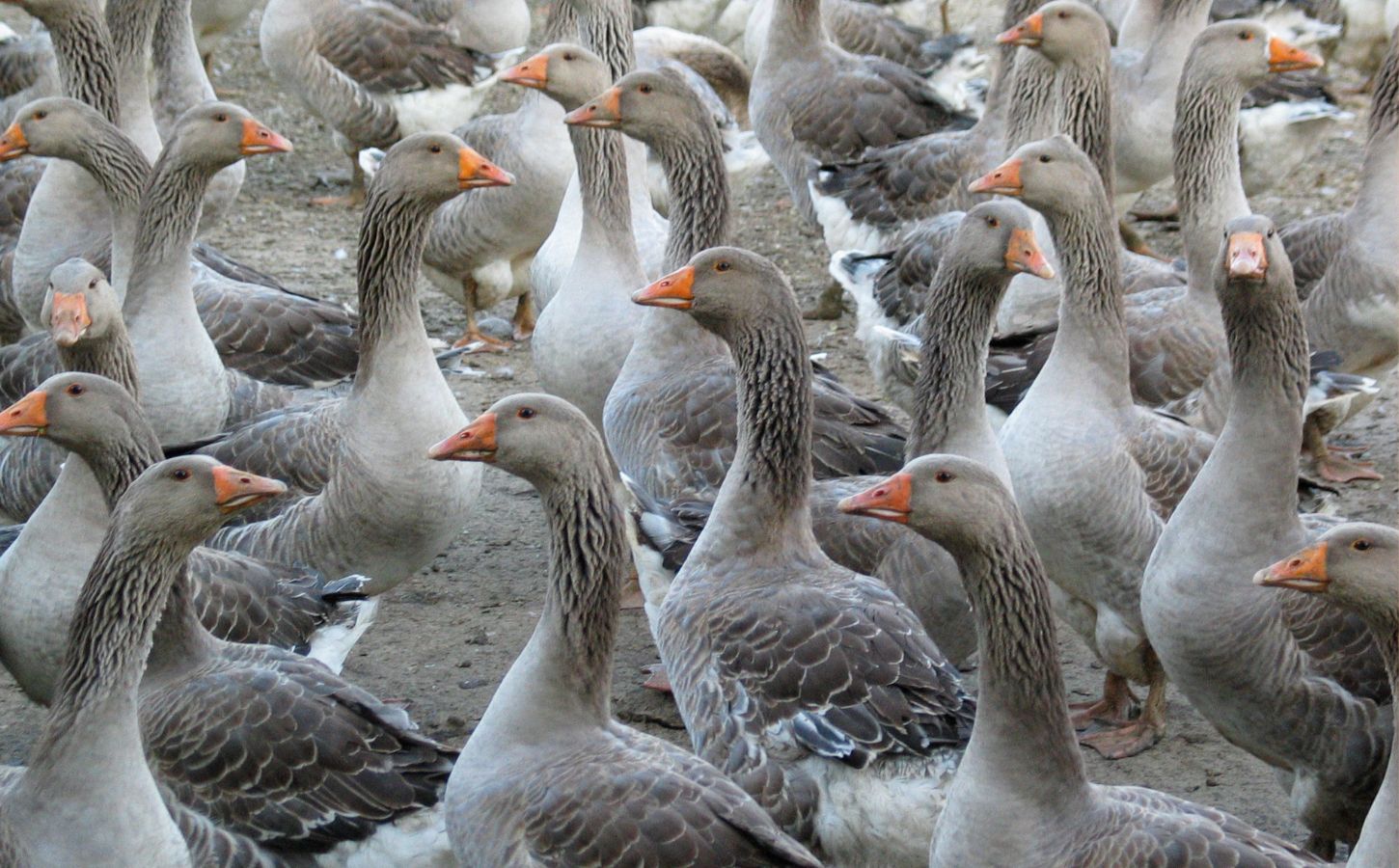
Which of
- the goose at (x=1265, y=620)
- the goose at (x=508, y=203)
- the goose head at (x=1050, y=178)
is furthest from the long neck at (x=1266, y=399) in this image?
the goose at (x=508, y=203)

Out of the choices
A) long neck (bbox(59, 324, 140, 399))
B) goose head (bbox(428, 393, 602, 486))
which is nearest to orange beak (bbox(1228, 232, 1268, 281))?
goose head (bbox(428, 393, 602, 486))

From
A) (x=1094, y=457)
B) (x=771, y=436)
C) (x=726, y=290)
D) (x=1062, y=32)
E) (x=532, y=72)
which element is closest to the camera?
(x=771, y=436)

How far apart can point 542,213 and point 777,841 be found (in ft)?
18.7

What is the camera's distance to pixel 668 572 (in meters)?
5.65

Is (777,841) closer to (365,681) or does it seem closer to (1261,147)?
(365,681)

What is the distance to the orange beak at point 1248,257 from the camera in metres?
5.16

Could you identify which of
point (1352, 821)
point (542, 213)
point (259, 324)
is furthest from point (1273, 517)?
point (542, 213)

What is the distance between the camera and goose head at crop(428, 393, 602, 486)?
4617mm

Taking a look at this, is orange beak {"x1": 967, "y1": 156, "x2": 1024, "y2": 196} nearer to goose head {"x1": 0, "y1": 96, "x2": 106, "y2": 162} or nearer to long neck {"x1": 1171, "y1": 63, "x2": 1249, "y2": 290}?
long neck {"x1": 1171, "y1": 63, "x2": 1249, "y2": 290}

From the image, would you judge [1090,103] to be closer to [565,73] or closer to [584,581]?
[565,73]

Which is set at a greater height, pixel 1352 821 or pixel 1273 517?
pixel 1273 517

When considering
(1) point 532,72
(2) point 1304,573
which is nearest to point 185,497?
(2) point 1304,573

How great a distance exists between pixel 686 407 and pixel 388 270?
1141 millimetres

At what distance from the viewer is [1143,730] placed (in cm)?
604
